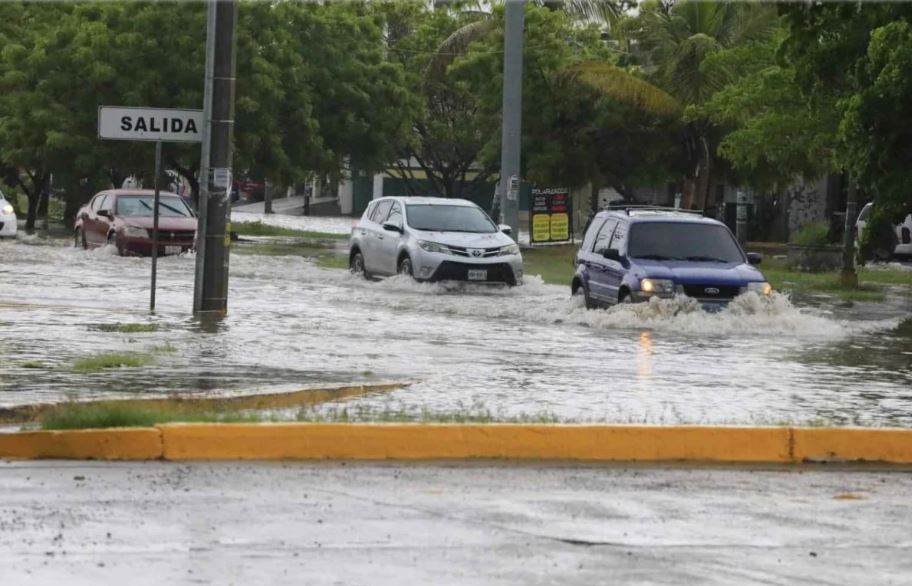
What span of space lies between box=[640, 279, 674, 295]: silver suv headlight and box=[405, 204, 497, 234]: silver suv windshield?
7.60 metres

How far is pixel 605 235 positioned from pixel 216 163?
17.7 ft

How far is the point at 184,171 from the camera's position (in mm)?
50312

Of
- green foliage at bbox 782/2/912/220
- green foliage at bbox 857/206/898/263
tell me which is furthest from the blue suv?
green foliage at bbox 782/2/912/220

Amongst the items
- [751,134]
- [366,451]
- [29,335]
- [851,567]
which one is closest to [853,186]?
[751,134]

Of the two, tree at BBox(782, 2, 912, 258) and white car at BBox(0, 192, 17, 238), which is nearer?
tree at BBox(782, 2, 912, 258)

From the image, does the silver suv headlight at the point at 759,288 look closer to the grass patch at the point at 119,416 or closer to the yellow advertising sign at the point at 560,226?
the grass patch at the point at 119,416

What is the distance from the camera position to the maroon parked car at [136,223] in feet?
119

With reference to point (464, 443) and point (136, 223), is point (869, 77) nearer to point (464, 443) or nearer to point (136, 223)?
point (464, 443)

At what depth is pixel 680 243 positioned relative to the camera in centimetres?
2256

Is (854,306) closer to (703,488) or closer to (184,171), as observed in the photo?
(703,488)

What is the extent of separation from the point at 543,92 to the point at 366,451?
38485mm

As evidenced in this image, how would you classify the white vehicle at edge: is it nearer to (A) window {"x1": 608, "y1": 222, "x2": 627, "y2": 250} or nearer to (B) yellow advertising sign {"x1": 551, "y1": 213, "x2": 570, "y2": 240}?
(A) window {"x1": 608, "y1": 222, "x2": 627, "y2": 250}

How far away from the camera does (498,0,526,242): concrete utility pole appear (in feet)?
120

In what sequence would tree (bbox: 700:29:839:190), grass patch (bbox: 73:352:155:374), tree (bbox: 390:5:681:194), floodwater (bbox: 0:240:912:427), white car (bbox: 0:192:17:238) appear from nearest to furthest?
1. floodwater (bbox: 0:240:912:427)
2. grass patch (bbox: 73:352:155:374)
3. tree (bbox: 700:29:839:190)
4. white car (bbox: 0:192:17:238)
5. tree (bbox: 390:5:681:194)
